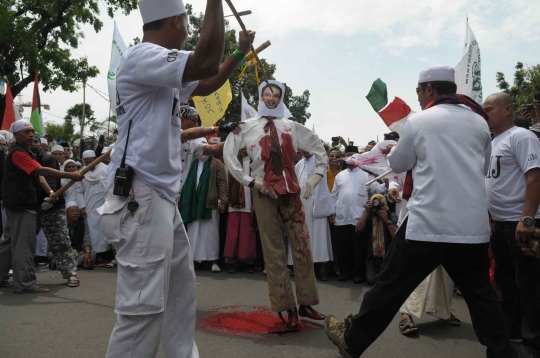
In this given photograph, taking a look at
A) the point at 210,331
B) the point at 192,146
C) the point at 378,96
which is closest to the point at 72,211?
the point at 192,146

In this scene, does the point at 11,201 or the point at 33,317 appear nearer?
the point at 33,317

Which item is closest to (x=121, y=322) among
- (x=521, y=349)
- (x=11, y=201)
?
(x=521, y=349)

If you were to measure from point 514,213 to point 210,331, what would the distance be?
2799 millimetres

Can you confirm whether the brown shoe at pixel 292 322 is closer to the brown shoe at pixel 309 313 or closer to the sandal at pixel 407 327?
the brown shoe at pixel 309 313

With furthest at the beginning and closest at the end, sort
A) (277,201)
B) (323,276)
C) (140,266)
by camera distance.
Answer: (323,276), (277,201), (140,266)

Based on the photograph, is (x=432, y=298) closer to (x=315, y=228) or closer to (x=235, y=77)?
(x=315, y=228)

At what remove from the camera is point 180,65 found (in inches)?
87.6

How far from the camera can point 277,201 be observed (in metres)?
4.70

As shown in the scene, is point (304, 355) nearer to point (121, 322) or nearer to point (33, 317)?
point (121, 322)

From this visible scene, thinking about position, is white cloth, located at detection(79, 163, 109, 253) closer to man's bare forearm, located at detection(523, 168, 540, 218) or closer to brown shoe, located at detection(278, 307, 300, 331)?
brown shoe, located at detection(278, 307, 300, 331)

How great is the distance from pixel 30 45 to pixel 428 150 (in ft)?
54.4

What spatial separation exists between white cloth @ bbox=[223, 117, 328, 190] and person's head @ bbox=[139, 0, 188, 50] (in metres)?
2.29

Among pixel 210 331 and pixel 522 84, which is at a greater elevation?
pixel 522 84

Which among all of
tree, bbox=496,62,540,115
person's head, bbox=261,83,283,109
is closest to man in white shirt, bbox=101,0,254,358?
person's head, bbox=261,83,283,109
